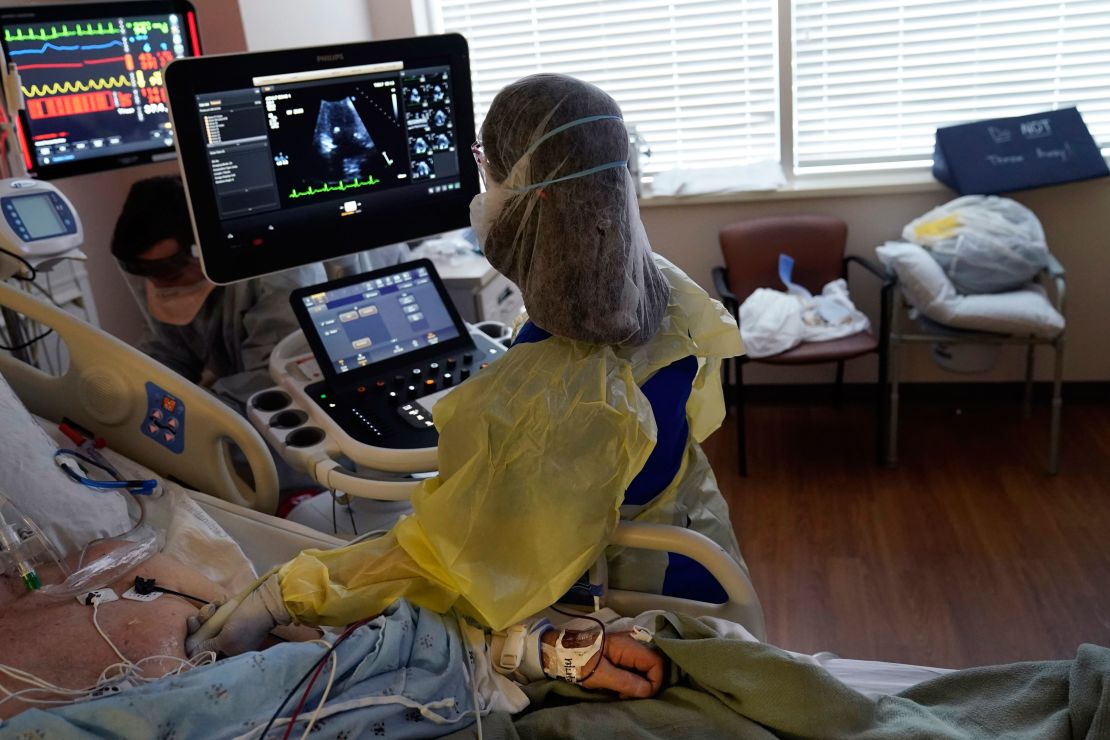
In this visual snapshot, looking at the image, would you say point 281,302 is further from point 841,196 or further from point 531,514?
point 841,196

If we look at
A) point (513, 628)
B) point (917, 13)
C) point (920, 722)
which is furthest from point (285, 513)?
point (917, 13)

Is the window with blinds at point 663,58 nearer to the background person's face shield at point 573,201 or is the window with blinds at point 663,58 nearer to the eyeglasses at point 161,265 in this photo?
the eyeglasses at point 161,265

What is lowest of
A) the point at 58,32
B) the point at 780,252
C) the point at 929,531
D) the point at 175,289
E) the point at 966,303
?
the point at 929,531

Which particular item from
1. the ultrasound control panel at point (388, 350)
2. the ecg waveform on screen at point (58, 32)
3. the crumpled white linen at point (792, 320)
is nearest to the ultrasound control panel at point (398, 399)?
the ultrasound control panel at point (388, 350)

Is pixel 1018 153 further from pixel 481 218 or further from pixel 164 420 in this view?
pixel 164 420

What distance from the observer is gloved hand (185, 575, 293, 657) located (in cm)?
136

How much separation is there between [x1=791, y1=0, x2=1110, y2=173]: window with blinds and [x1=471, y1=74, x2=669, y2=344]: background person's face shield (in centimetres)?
251

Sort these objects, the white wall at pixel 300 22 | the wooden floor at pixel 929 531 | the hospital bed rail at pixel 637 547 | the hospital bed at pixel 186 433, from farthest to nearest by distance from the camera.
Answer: the white wall at pixel 300 22 → the wooden floor at pixel 929 531 → the hospital bed at pixel 186 433 → the hospital bed rail at pixel 637 547

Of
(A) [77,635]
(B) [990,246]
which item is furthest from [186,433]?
(B) [990,246]

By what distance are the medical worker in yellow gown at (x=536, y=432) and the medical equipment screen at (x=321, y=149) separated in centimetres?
55

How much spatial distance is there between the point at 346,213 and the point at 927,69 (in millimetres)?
2528

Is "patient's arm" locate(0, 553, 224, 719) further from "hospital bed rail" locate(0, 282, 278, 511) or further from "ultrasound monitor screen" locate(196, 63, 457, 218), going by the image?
"ultrasound monitor screen" locate(196, 63, 457, 218)

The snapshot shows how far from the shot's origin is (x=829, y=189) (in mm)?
3633

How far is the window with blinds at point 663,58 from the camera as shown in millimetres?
3740
